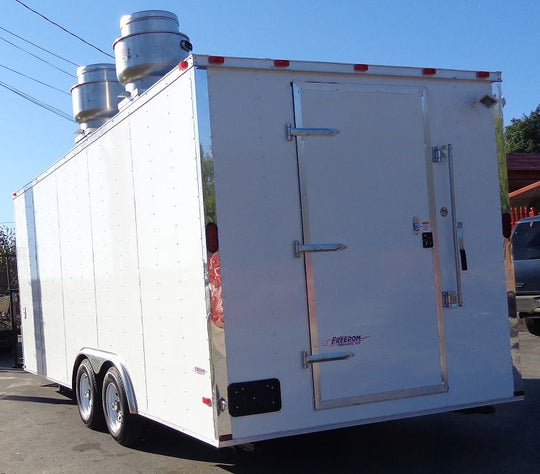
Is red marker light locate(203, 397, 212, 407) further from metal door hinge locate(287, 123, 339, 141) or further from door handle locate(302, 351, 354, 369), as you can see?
metal door hinge locate(287, 123, 339, 141)

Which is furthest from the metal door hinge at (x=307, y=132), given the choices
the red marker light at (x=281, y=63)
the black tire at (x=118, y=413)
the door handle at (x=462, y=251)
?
the black tire at (x=118, y=413)

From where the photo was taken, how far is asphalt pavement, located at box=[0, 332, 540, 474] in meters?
5.55

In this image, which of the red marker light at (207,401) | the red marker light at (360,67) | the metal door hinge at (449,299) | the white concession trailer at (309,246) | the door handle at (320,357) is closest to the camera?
the red marker light at (207,401)

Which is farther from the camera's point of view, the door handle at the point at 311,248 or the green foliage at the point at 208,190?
the door handle at the point at 311,248

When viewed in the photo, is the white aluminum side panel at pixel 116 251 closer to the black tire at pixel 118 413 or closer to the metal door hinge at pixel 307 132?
the black tire at pixel 118 413

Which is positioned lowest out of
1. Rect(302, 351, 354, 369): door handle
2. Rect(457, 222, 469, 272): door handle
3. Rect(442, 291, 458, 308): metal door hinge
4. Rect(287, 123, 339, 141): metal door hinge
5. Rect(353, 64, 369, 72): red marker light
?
Rect(302, 351, 354, 369): door handle

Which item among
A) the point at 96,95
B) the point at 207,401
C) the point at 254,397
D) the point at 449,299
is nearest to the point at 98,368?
the point at 207,401

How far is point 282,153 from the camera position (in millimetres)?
5016

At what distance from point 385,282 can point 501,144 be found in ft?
4.97

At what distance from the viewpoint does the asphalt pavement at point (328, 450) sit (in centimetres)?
555

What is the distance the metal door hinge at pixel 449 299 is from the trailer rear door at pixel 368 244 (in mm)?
63

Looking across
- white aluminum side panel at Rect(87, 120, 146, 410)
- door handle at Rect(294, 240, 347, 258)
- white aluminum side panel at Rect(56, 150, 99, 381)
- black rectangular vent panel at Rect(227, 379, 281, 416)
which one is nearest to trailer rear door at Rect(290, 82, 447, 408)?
door handle at Rect(294, 240, 347, 258)

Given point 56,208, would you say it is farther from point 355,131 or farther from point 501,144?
point 501,144

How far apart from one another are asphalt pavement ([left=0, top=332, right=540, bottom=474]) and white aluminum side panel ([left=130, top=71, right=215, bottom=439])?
2.29 ft
